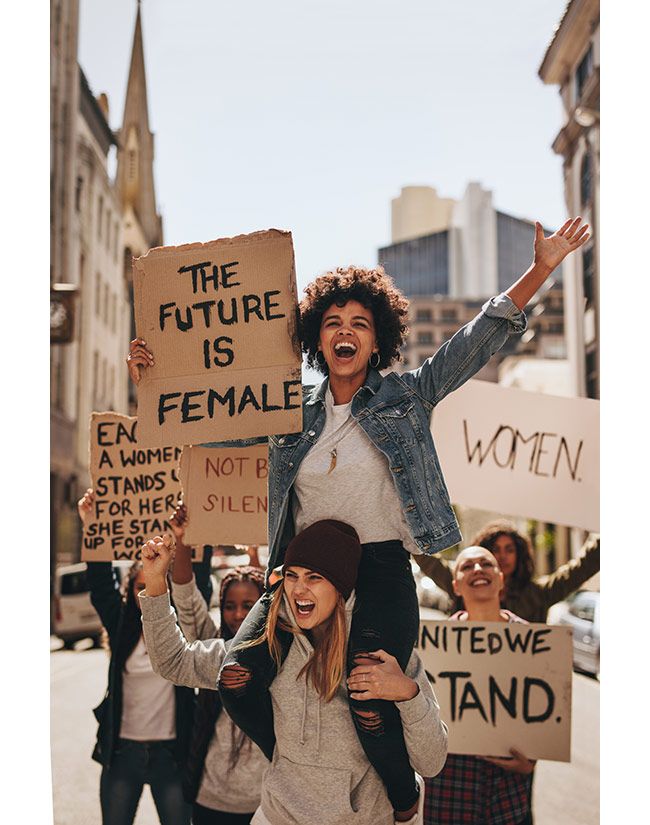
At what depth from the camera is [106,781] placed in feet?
15.0

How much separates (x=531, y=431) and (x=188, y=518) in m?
2.14

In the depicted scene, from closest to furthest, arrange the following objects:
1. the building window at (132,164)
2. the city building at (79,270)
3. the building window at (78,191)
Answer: the city building at (79,270)
the building window at (78,191)
the building window at (132,164)

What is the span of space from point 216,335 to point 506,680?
2.09 meters

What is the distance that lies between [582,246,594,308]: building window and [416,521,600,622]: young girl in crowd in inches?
1018

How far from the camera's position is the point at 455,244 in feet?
322

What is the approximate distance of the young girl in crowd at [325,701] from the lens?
9.22 ft

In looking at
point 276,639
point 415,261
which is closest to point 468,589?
point 276,639

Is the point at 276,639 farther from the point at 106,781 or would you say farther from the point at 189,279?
the point at 106,781

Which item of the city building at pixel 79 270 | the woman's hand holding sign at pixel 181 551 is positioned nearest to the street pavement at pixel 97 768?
the woman's hand holding sign at pixel 181 551

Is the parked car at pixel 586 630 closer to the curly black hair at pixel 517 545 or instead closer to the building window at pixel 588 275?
the curly black hair at pixel 517 545

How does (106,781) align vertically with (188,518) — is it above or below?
below

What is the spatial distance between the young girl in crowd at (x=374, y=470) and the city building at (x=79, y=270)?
16.1 m

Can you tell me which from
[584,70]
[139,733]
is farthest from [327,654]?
[584,70]

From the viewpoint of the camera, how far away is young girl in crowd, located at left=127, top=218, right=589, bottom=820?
113 inches
